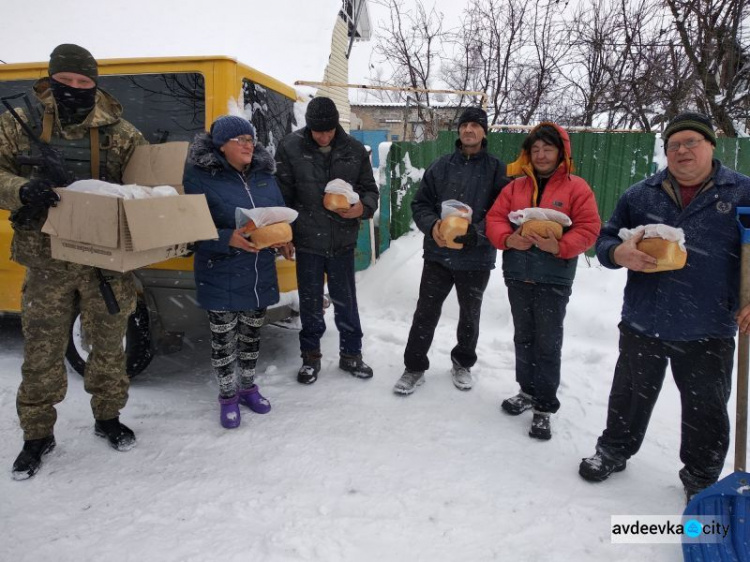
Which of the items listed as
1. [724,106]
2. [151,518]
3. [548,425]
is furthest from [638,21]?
[151,518]

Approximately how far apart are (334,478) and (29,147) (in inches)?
90.8

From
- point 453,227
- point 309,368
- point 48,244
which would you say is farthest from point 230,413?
point 453,227

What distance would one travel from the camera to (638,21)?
9.84m

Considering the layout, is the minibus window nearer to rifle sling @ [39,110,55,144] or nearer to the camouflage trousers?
rifle sling @ [39,110,55,144]

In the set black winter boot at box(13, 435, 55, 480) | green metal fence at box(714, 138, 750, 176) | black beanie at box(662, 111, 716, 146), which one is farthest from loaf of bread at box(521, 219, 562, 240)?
green metal fence at box(714, 138, 750, 176)

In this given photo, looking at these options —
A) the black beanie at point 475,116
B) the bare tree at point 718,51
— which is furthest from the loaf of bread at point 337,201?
the bare tree at point 718,51

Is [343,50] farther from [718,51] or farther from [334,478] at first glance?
[334,478]

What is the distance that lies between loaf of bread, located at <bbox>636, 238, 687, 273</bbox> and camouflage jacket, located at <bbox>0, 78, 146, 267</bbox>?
274 cm

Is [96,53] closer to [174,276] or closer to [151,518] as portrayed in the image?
[174,276]

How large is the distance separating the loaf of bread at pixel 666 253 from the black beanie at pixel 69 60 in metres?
2.86

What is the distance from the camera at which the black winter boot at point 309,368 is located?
3.74 meters

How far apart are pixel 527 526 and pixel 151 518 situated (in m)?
1.76

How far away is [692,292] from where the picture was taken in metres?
2.27

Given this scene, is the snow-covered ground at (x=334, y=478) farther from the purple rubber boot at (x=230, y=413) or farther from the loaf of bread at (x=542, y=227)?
the loaf of bread at (x=542, y=227)
